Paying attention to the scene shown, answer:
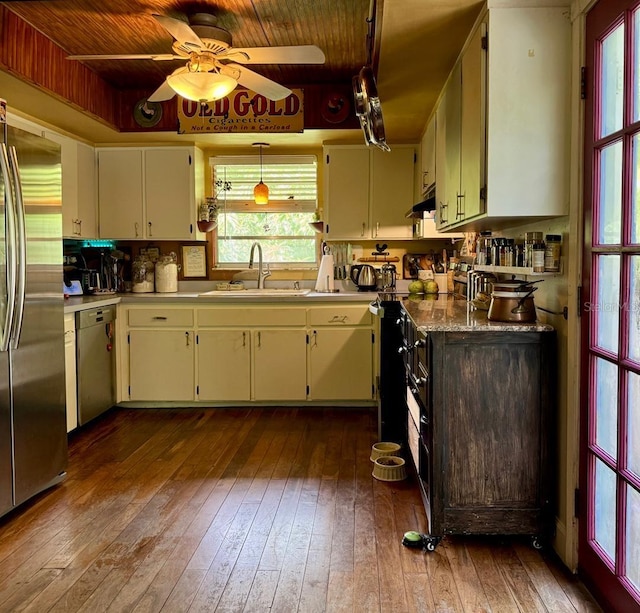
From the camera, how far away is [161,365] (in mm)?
4605

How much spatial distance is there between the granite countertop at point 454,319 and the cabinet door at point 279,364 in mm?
Answer: 1158

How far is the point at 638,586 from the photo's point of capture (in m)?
1.74

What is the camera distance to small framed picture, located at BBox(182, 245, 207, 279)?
5203mm

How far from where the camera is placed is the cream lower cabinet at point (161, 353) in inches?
180

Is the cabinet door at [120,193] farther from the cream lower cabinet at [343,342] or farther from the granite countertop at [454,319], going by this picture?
the granite countertop at [454,319]

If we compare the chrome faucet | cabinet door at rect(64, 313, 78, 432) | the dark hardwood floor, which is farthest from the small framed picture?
the dark hardwood floor

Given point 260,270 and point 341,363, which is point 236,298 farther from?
point 341,363

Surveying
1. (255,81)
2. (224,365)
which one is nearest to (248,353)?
(224,365)

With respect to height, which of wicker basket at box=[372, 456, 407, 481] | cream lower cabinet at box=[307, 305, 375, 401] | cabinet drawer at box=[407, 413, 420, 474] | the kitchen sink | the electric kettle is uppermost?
the electric kettle

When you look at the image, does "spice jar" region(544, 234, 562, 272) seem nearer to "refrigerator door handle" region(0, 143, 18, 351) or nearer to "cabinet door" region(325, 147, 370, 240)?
"refrigerator door handle" region(0, 143, 18, 351)

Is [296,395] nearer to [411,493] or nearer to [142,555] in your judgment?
[411,493]

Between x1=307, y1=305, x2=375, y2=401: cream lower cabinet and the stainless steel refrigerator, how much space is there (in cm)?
196

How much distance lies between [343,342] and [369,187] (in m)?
1.29

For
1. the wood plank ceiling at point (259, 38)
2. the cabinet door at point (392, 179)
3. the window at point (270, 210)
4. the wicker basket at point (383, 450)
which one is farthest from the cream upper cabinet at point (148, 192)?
the wicker basket at point (383, 450)
